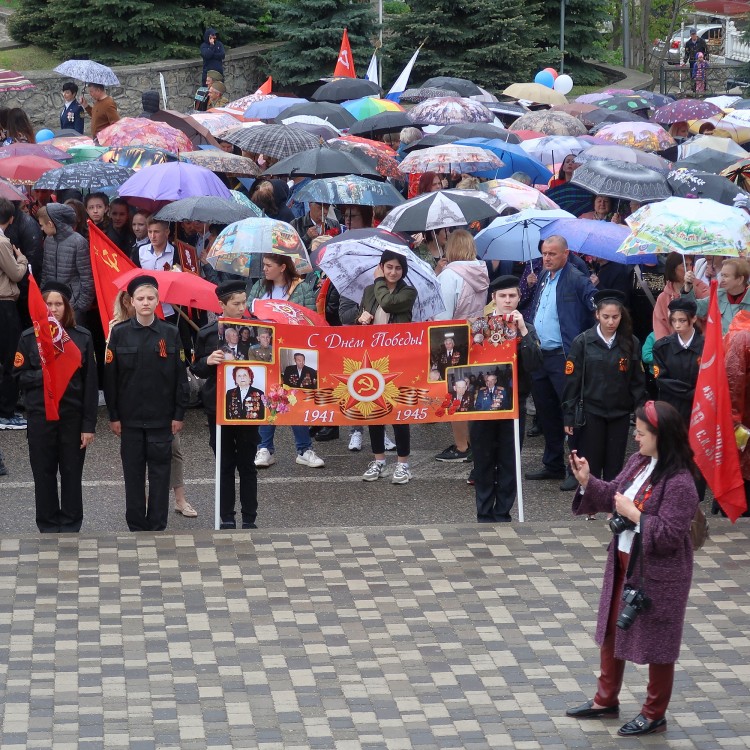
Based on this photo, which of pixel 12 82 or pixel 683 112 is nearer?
pixel 683 112

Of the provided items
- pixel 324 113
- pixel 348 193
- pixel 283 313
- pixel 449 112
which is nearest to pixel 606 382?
pixel 283 313

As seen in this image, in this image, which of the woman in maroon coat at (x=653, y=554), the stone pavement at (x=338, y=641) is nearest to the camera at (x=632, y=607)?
the woman in maroon coat at (x=653, y=554)

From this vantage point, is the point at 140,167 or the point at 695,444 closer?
the point at 695,444

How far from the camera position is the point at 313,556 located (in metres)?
8.62

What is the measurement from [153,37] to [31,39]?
2.60 metres

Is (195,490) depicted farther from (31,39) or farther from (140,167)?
(31,39)

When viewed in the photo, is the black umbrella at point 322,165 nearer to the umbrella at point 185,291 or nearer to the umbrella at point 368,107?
the umbrella at point 185,291

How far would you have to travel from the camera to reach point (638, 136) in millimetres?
16703

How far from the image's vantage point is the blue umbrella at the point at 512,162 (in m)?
14.9

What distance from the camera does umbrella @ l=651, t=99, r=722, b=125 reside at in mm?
20125

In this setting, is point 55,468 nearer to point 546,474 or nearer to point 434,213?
point 546,474

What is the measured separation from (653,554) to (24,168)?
9.03 meters

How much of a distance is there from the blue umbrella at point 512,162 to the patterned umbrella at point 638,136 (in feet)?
5.99

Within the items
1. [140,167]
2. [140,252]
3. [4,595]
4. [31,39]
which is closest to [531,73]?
[31,39]
